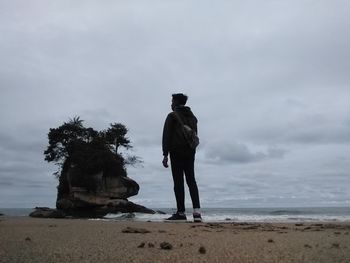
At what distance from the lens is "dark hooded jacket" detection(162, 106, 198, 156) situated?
7711 millimetres

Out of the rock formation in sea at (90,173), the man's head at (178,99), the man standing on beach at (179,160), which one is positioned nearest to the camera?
the man standing on beach at (179,160)

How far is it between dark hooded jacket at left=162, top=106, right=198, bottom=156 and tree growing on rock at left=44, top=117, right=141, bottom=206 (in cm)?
3306

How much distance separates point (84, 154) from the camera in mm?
41156

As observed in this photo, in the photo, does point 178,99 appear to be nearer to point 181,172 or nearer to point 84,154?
point 181,172

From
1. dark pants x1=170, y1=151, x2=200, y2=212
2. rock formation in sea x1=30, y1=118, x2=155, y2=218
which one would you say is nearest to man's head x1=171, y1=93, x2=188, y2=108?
dark pants x1=170, y1=151, x2=200, y2=212

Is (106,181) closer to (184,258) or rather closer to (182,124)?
(182,124)

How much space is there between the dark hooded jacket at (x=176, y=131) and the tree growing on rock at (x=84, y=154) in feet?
108

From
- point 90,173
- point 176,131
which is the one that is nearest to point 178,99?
point 176,131

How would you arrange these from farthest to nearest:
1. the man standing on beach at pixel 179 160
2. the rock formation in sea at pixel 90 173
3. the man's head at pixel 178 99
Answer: the rock formation in sea at pixel 90 173, the man's head at pixel 178 99, the man standing on beach at pixel 179 160

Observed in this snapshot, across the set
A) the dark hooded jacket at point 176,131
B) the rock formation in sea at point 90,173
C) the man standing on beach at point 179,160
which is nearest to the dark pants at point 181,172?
the man standing on beach at point 179,160

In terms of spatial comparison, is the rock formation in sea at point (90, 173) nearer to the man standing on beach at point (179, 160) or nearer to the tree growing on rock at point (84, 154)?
the tree growing on rock at point (84, 154)

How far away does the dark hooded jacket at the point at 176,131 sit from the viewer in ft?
25.3

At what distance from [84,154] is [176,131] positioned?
34391 millimetres

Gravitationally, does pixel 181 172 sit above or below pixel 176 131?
below
